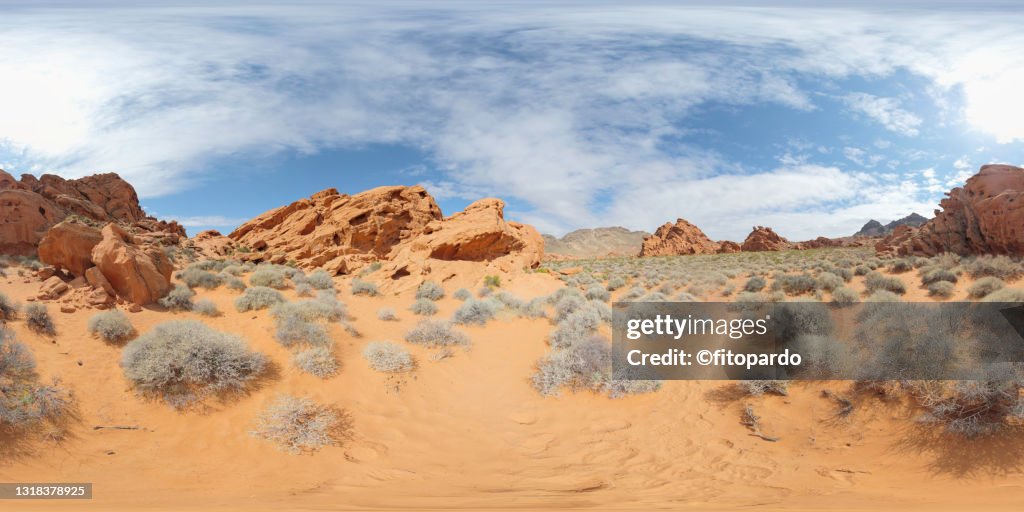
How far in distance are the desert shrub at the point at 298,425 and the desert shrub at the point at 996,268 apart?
19782 mm

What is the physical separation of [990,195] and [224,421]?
27845 millimetres

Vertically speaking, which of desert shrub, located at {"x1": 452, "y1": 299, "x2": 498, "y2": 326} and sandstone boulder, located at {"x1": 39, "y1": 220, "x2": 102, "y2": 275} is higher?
sandstone boulder, located at {"x1": 39, "y1": 220, "x2": 102, "y2": 275}

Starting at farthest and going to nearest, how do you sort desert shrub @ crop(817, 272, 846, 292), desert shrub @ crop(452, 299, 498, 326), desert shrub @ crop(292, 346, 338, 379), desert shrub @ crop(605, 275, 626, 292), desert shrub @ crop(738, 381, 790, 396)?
1. desert shrub @ crop(605, 275, 626, 292)
2. desert shrub @ crop(817, 272, 846, 292)
3. desert shrub @ crop(452, 299, 498, 326)
4. desert shrub @ crop(292, 346, 338, 379)
5. desert shrub @ crop(738, 381, 790, 396)

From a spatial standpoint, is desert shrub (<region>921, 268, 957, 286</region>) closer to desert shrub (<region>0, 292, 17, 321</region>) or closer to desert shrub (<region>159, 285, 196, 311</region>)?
desert shrub (<region>159, 285, 196, 311</region>)

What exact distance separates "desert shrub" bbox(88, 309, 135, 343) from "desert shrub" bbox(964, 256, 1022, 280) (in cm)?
2367

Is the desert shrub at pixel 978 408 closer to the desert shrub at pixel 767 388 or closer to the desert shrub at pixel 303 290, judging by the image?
the desert shrub at pixel 767 388

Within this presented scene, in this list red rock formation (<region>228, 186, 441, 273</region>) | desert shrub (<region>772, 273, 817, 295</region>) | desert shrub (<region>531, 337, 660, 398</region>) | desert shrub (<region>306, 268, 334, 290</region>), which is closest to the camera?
desert shrub (<region>531, 337, 660, 398</region>)

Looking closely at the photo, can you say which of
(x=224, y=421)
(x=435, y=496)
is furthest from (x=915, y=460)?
(x=224, y=421)

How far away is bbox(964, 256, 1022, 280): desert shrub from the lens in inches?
586

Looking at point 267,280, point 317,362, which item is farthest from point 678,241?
point 317,362

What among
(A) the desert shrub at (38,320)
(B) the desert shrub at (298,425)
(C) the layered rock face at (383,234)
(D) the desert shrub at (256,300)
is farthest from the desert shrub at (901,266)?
(A) the desert shrub at (38,320)

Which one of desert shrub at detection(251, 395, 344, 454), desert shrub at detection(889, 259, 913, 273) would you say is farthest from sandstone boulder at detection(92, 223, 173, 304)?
desert shrub at detection(889, 259, 913, 273)

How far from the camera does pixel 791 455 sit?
6648 millimetres

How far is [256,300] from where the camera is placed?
12672 millimetres
